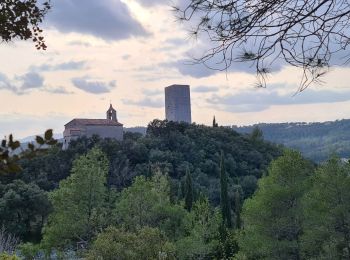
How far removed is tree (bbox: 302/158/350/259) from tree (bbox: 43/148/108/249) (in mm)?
8006

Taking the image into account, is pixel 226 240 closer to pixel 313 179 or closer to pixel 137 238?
pixel 313 179

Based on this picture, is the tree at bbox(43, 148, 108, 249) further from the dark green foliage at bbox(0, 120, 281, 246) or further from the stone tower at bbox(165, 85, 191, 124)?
the stone tower at bbox(165, 85, 191, 124)

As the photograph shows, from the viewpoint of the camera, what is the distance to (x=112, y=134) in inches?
2227

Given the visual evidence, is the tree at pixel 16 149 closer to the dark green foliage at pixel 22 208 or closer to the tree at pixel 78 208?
the tree at pixel 78 208

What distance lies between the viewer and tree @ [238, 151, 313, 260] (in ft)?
58.5

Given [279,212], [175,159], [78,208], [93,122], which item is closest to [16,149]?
[279,212]

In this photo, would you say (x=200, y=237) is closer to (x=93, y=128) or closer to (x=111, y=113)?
(x=93, y=128)

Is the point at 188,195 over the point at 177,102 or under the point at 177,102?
under

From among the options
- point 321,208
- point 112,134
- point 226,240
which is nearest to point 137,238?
point 321,208

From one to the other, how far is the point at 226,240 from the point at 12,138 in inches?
858

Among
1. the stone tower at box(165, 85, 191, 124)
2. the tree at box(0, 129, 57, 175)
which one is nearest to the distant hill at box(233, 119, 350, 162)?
the stone tower at box(165, 85, 191, 124)

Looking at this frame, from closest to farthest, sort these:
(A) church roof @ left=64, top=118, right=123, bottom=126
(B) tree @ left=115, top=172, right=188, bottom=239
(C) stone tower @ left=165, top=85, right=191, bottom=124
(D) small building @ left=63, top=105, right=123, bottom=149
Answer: (B) tree @ left=115, top=172, right=188, bottom=239 < (D) small building @ left=63, top=105, right=123, bottom=149 < (A) church roof @ left=64, top=118, right=123, bottom=126 < (C) stone tower @ left=165, top=85, right=191, bottom=124

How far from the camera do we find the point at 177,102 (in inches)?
3637

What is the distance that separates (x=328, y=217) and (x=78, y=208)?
964 centimetres
